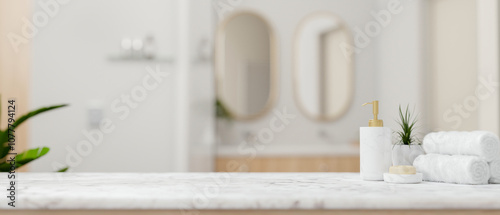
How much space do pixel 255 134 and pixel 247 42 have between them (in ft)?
2.55

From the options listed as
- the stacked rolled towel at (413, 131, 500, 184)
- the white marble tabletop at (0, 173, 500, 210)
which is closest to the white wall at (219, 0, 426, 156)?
the stacked rolled towel at (413, 131, 500, 184)

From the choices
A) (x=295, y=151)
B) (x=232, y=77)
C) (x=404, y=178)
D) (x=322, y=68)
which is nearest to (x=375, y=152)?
(x=404, y=178)

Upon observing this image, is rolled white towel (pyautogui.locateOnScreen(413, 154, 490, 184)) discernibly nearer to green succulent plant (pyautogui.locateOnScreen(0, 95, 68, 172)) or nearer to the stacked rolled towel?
the stacked rolled towel

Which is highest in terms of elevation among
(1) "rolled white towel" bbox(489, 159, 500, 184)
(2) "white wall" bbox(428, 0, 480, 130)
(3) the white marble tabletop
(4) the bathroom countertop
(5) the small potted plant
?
(2) "white wall" bbox(428, 0, 480, 130)

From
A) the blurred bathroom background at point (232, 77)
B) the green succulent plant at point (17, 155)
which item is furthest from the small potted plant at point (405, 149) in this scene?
the blurred bathroom background at point (232, 77)

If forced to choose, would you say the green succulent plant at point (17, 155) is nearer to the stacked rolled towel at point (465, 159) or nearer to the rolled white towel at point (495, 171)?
the stacked rolled towel at point (465, 159)

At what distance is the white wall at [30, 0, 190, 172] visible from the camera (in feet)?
11.3

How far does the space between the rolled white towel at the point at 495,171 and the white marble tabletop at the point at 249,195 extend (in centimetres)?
5

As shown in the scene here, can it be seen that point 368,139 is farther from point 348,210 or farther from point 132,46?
point 132,46

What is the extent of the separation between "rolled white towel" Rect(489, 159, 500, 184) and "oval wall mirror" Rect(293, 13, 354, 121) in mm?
2918

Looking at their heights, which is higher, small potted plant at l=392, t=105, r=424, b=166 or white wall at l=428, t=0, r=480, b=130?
white wall at l=428, t=0, r=480, b=130

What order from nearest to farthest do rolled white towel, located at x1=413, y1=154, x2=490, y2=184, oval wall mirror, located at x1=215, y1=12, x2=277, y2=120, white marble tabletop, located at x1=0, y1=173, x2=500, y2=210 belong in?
white marble tabletop, located at x1=0, y1=173, x2=500, y2=210 < rolled white towel, located at x1=413, y1=154, x2=490, y2=184 < oval wall mirror, located at x1=215, y1=12, x2=277, y2=120

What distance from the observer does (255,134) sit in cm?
389

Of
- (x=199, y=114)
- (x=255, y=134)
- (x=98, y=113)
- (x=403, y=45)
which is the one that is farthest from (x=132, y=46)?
(x=403, y=45)
